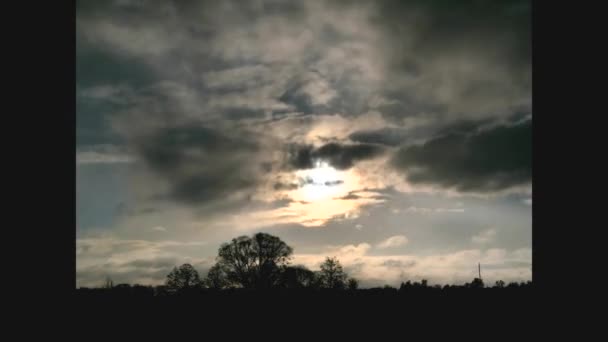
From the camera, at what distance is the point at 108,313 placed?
11.3 m

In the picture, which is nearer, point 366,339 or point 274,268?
point 366,339

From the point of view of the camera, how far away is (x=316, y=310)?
12.7 metres
